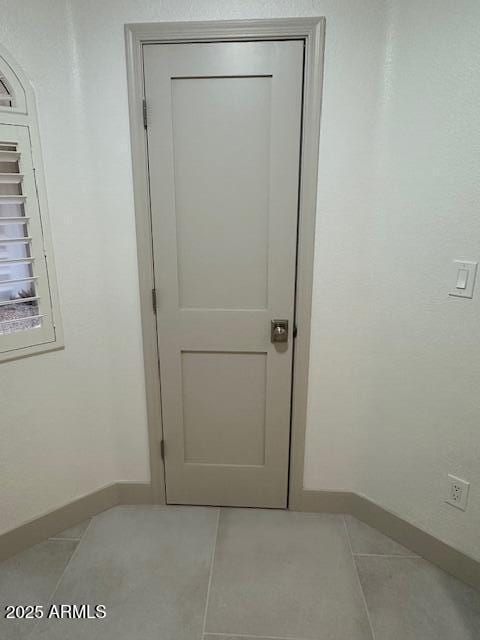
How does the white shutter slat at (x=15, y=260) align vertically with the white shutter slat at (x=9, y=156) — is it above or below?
below

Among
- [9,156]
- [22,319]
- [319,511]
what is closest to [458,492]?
[319,511]

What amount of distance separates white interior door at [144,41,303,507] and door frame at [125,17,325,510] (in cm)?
3

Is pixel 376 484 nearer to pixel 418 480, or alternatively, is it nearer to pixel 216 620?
pixel 418 480

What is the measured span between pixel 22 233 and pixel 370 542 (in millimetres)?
1994

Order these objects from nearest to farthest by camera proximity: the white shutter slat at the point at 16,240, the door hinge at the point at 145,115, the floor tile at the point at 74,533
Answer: the white shutter slat at the point at 16,240 → the door hinge at the point at 145,115 → the floor tile at the point at 74,533

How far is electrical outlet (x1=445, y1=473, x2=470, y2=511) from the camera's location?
161 cm

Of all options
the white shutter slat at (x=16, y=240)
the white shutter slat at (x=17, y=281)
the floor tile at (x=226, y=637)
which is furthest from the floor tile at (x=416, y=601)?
the white shutter slat at (x=16, y=240)

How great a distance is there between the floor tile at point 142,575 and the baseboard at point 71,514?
5 cm

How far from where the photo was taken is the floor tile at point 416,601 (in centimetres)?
144

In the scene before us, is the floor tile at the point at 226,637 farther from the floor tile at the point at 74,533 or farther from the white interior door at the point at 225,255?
the floor tile at the point at 74,533

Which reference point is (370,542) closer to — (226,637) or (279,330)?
(226,637)

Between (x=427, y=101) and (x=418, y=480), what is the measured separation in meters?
1.52

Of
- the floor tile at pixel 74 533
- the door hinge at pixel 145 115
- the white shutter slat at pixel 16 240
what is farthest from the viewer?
the floor tile at pixel 74 533

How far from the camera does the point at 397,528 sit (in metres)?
1.83
